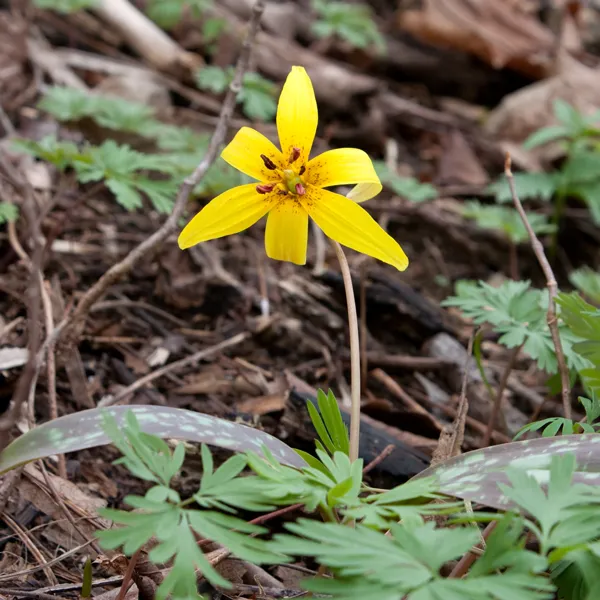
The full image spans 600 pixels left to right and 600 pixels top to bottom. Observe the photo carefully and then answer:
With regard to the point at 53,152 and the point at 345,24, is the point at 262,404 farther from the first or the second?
the point at 345,24

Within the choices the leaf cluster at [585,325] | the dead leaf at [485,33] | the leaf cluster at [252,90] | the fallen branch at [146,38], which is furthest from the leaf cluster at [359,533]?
the dead leaf at [485,33]

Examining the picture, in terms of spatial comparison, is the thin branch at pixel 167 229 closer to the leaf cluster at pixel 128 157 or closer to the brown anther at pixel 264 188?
the leaf cluster at pixel 128 157

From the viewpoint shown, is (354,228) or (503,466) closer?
(503,466)

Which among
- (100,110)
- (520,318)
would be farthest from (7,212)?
(520,318)

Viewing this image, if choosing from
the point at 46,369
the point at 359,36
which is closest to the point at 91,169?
the point at 46,369

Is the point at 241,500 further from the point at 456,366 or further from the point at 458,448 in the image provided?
the point at 456,366
